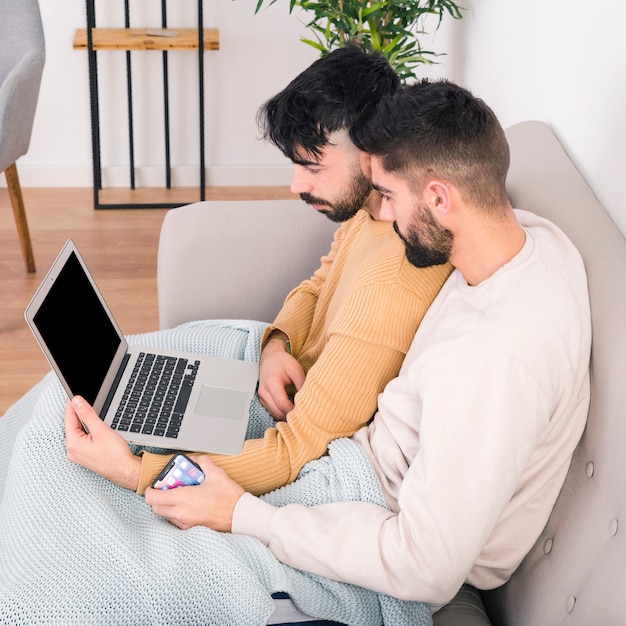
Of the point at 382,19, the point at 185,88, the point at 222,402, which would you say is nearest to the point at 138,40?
the point at 185,88

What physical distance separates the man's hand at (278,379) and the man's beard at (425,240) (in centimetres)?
36

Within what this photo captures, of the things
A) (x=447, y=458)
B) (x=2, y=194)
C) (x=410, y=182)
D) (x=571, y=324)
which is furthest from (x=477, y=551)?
(x=2, y=194)

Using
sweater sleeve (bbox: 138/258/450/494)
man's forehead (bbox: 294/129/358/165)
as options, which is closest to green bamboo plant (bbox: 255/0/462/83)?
man's forehead (bbox: 294/129/358/165)

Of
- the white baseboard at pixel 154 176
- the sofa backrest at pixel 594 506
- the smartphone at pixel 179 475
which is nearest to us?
the sofa backrest at pixel 594 506

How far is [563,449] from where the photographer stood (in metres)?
1.11

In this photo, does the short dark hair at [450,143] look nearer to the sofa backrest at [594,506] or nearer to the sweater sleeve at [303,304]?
the sofa backrest at [594,506]

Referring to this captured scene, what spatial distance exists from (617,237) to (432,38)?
1.89m

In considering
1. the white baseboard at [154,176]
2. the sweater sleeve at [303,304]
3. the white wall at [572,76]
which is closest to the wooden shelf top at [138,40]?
the white baseboard at [154,176]

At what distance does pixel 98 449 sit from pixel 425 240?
0.56 meters

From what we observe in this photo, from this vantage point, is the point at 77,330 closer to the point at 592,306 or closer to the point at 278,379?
the point at 278,379

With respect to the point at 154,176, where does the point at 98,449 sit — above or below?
above

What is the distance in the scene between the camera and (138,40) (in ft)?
10.0

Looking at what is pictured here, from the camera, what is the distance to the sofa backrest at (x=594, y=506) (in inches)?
39.2

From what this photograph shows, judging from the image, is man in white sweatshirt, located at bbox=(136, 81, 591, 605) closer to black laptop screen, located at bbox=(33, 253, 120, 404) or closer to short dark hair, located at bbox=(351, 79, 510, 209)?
short dark hair, located at bbox=(351, 79, 510, 209)
